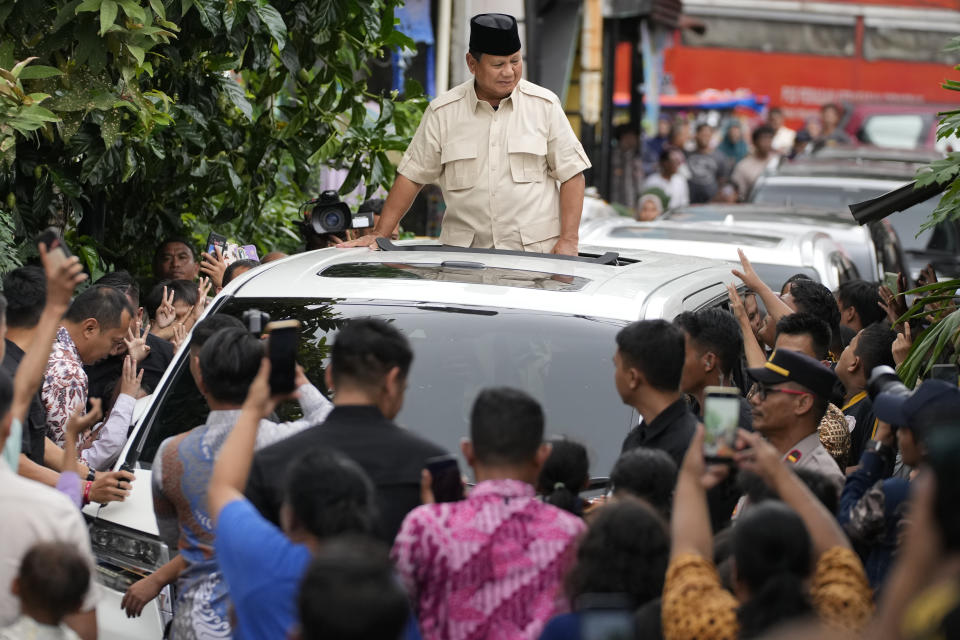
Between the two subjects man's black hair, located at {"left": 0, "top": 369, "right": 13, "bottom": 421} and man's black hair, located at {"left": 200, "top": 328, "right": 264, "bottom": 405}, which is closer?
man's black hair, located at {"left": 0, "top": 369, "right": 13, "bottom": 421}

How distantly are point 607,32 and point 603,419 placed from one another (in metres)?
17.0

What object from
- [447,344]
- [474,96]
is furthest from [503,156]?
[447,344]

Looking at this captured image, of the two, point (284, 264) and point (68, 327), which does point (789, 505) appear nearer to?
point (284, 264)

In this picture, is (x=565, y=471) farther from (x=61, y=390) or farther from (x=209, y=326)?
(x=61, y=390)

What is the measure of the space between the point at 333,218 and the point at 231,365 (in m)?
3.41

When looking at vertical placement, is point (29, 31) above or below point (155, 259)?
above

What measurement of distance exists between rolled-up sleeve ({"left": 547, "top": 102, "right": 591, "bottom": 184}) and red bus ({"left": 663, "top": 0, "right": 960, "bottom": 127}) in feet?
87.5

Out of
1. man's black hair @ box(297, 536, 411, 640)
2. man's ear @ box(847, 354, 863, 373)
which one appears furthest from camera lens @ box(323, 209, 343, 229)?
man's black hair @ box(297, 536, 411, 640)

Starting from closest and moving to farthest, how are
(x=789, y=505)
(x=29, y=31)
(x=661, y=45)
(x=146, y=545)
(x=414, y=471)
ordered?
1. (x=789, y=505)
2. (x=414, y=471)
3. (x=146, y=545)
4. (x=29, y=31)
5. (x=661, y=45)

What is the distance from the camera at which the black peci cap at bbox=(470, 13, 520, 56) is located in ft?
20.6

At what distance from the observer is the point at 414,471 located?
3551 millimetres

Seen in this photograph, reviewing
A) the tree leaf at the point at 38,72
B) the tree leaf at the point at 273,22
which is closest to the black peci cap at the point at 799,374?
the tree leaf at the point at 38,72

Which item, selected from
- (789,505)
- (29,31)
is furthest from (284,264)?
(789,505)

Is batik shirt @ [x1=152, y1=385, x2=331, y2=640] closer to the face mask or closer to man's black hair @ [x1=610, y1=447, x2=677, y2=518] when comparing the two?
the face mask
